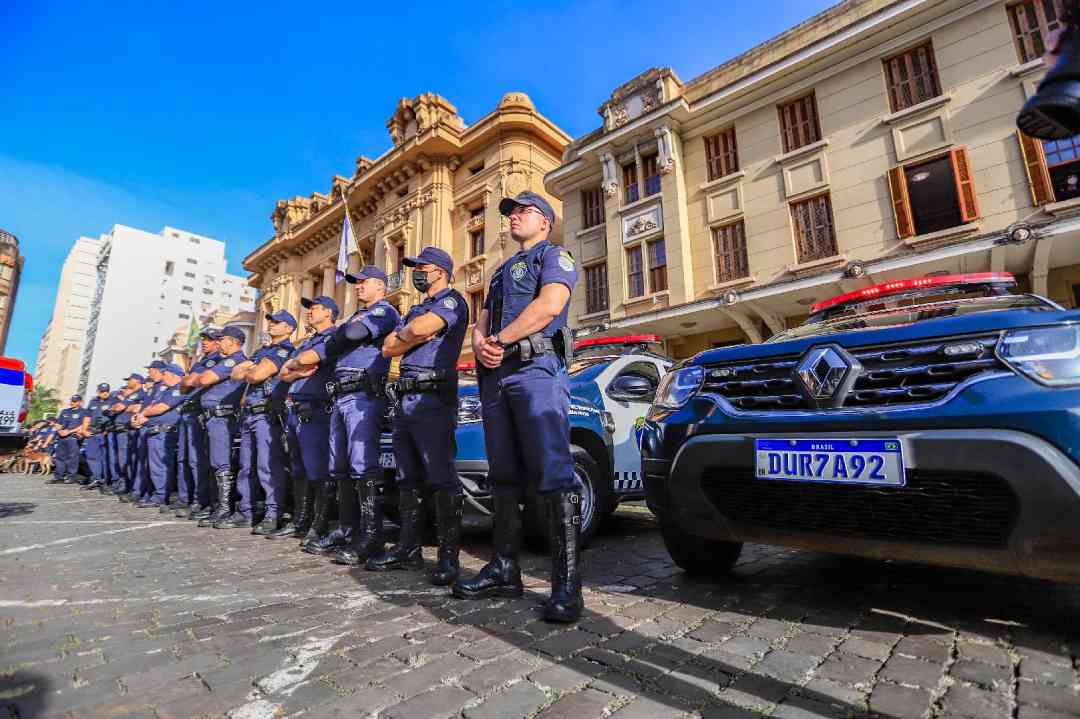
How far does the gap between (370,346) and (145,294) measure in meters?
80.8

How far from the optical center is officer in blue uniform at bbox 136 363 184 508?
6914 mm

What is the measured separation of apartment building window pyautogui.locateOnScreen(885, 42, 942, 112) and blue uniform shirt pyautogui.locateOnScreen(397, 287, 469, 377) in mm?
12313

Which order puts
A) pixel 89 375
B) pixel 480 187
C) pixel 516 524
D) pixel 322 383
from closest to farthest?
pixel 516 524 < pixel 322 383 < pixel 480 187 < pixel 89 375

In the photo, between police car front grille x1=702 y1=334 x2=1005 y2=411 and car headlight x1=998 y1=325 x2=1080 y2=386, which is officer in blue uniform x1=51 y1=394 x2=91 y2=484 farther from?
car headlight x1=998 y1=325 x2=1080 y2=386

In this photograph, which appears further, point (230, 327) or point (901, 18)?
point (901, 18)

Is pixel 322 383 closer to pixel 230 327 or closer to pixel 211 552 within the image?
pixel 211 552

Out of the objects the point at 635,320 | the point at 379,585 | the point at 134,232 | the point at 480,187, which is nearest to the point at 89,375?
the point at 134,232

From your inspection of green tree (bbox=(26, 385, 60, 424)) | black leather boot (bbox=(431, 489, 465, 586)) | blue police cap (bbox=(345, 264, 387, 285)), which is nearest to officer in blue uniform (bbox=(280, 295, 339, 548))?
blue police cap (bbox=(345, 264, 387, 285))

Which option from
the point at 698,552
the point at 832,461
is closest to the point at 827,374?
the point at 832,461

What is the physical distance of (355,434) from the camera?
350cm

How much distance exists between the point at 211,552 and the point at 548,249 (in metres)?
3.35

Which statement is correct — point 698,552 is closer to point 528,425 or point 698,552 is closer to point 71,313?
point 528,425

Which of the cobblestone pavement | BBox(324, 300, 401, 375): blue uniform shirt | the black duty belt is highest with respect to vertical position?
BBox(324, 300, 401, 375): blue uniform shirt

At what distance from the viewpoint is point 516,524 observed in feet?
8.36
